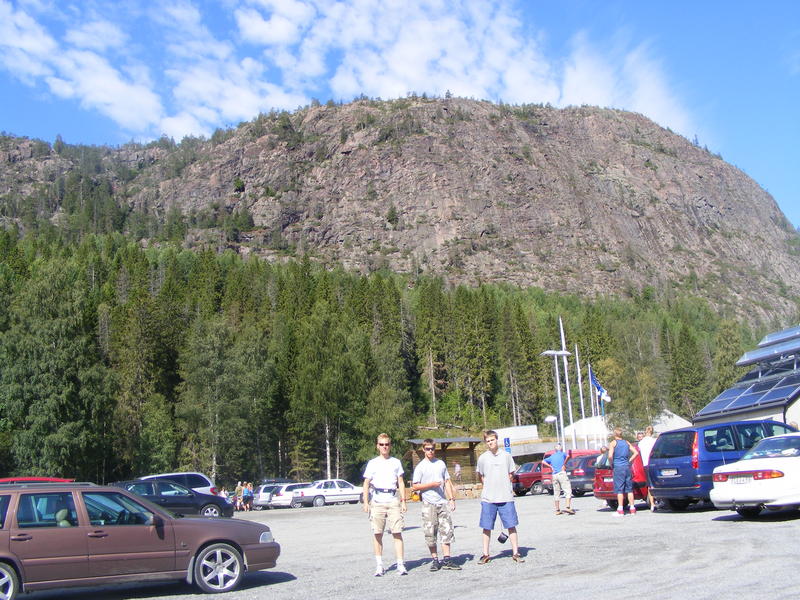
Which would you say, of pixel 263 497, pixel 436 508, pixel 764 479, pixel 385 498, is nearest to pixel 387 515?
pixel 385 498

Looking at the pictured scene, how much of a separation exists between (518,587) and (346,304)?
254ft

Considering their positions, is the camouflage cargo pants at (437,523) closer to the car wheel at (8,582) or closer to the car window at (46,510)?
the car window at (46,510)

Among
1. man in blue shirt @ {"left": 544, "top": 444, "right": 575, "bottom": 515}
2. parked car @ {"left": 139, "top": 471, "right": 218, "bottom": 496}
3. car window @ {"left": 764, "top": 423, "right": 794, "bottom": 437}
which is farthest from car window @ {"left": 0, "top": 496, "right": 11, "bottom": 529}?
parked car @ {"left": 139, "top": 471, "right": 218, "bottom": 496}

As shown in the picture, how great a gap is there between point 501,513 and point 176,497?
14.3 m

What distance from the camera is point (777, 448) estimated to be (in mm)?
13070

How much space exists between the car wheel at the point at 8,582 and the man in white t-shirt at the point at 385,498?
4.23m

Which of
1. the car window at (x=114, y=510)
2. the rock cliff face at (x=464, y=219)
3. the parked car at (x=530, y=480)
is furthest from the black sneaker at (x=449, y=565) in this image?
the rock cliff face at (x=464, y=219)

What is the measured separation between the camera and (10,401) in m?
40.5

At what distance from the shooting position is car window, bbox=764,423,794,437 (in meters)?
15.9

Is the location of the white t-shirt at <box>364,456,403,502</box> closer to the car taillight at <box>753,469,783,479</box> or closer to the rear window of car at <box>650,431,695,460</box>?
the car taillight at <box>753,469,783,479</box>

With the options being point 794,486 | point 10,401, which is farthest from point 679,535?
point 10,401

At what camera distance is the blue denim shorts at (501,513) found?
1026 cm

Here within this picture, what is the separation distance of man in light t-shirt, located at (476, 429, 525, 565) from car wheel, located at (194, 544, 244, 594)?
3.45 meters

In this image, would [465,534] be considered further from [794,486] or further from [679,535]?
[794,486]
